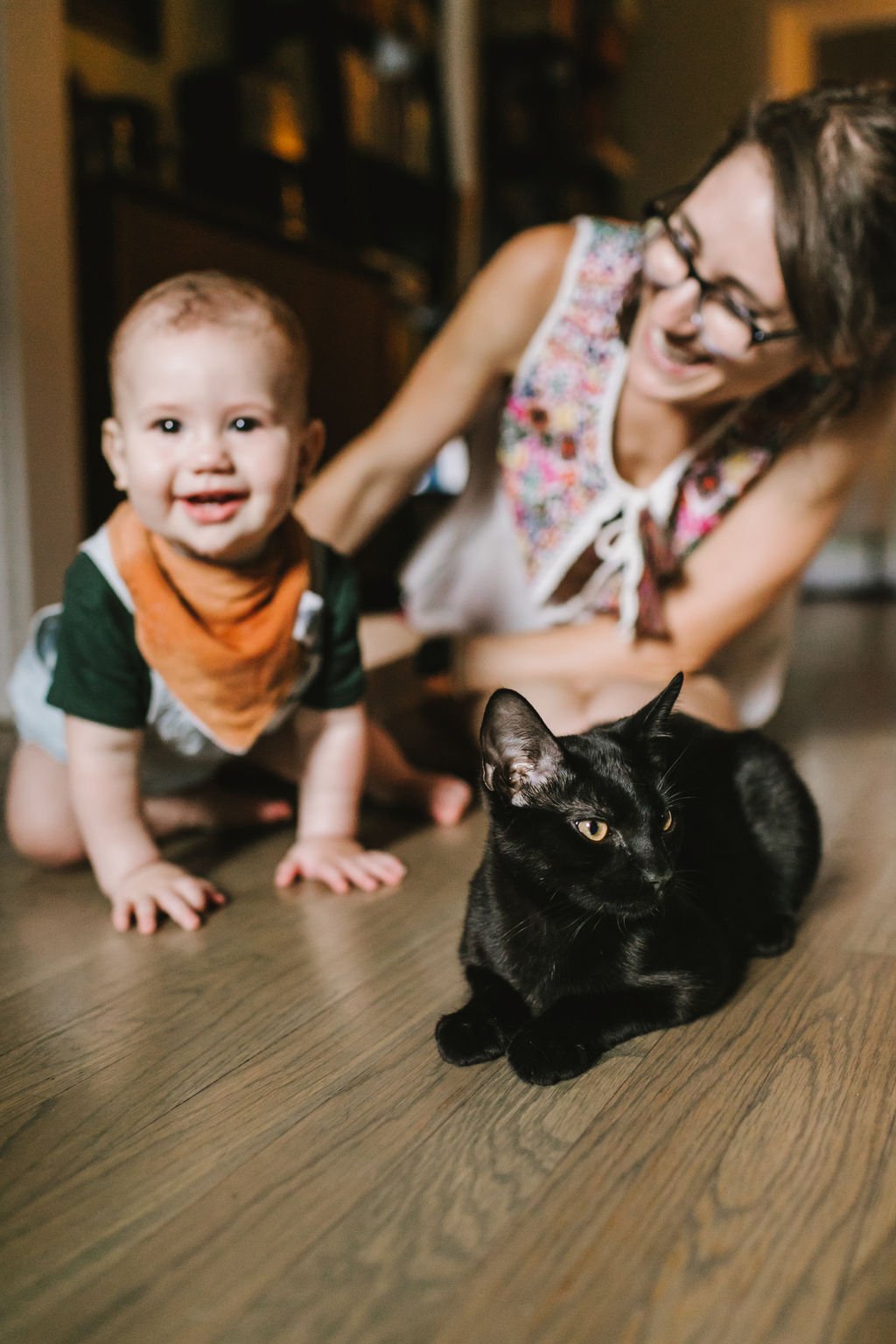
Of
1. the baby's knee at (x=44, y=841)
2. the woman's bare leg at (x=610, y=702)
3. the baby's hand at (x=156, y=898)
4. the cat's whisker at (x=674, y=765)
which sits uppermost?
the cat's whisker at (x=674, y=765)

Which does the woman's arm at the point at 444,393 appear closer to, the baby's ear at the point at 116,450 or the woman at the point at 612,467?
the woman at the point at 612,467

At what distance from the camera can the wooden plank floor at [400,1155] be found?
0.54m

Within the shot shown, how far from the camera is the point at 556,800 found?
770 mm

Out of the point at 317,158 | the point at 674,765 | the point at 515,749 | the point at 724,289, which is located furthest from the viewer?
the point at 317,158

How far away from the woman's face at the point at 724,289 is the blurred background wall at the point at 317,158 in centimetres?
112

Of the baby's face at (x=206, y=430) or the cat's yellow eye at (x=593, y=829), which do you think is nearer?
the cat's yellow eye at (x=593, y=829)

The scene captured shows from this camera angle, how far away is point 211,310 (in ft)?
3.27

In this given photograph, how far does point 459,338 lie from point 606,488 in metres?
0.28

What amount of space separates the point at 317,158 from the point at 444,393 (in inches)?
69.6

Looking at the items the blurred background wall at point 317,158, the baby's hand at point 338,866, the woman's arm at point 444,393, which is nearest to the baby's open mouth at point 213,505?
the baby's hand at point 338,866

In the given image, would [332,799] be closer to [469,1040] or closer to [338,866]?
[338,866]

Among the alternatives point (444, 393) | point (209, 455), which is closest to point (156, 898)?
point (209, 455)

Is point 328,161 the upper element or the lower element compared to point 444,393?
upper

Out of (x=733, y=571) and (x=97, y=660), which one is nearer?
(x=97, y=660)
